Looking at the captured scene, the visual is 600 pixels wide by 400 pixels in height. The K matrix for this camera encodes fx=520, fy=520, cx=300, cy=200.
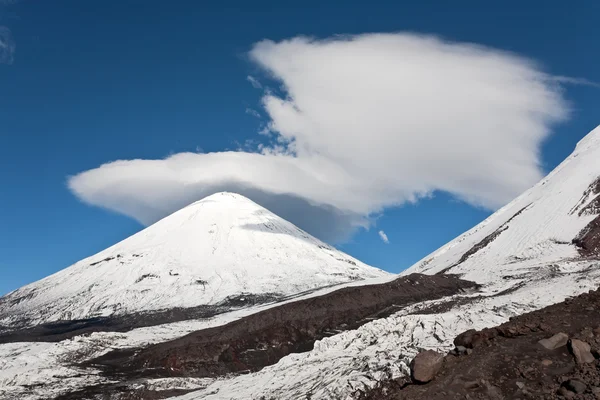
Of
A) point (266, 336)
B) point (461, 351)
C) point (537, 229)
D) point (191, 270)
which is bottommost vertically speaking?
point (461, 351)

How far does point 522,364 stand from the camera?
12.8 metres

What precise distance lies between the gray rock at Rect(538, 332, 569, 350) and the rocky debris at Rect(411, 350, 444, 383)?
2677 millimetres

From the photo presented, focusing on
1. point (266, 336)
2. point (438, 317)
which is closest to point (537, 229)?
point (266, 336)

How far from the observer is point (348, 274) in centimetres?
13738

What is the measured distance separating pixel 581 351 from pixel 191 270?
432ft

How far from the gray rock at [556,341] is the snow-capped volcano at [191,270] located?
102 metres

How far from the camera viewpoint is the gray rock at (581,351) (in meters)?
12.1

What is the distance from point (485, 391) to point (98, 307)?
116469mm

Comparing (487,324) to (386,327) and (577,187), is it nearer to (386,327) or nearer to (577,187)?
(386,327)

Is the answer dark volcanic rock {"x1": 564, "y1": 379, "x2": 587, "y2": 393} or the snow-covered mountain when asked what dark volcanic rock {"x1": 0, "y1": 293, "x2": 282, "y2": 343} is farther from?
dark volcanic rock {"x1": 564, "y1": 379, "x2": 587, "y2": 393}

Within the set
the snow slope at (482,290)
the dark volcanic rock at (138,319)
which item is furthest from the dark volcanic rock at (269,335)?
the dark volcanic rock at (138,319)

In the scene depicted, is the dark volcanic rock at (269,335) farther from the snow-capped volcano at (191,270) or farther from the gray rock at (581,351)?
the snow-capped volcano at (191,270)

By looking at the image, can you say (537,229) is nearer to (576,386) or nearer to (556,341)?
(556,341)

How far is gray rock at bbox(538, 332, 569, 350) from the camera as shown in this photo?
1316 centimetres
